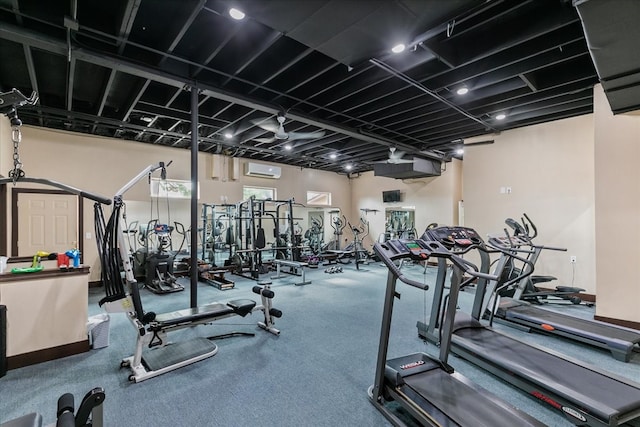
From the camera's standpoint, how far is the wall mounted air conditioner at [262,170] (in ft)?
32.0

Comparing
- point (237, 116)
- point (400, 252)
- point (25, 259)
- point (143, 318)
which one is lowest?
point (143, 318)

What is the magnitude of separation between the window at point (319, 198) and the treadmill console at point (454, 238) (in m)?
8.96

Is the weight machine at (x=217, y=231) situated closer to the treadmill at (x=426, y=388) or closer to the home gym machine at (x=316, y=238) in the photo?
the home gym machine at (x=316, y=238)

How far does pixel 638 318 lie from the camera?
4059 millimetres

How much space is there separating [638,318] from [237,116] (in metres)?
7.54

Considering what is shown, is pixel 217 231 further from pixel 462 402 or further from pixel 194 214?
pixel 462 402

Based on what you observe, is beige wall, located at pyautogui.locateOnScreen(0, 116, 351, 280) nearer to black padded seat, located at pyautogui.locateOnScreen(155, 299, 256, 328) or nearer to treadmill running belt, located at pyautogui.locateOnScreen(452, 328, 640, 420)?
black padded seat, located at pyautogui.locateOnScreen(155, 299, 256, 328)

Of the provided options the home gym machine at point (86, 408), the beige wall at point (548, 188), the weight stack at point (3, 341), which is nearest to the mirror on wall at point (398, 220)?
the beige wall at point (548, 188)

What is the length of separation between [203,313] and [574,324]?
4616mm

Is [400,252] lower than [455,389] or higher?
higher

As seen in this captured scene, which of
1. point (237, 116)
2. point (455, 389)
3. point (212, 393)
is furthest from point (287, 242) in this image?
point (455, 389)

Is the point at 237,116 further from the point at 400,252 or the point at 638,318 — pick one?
the point at 638,318

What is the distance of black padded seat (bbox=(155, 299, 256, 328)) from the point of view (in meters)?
3.13

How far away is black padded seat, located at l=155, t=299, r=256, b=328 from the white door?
485 centimetres
